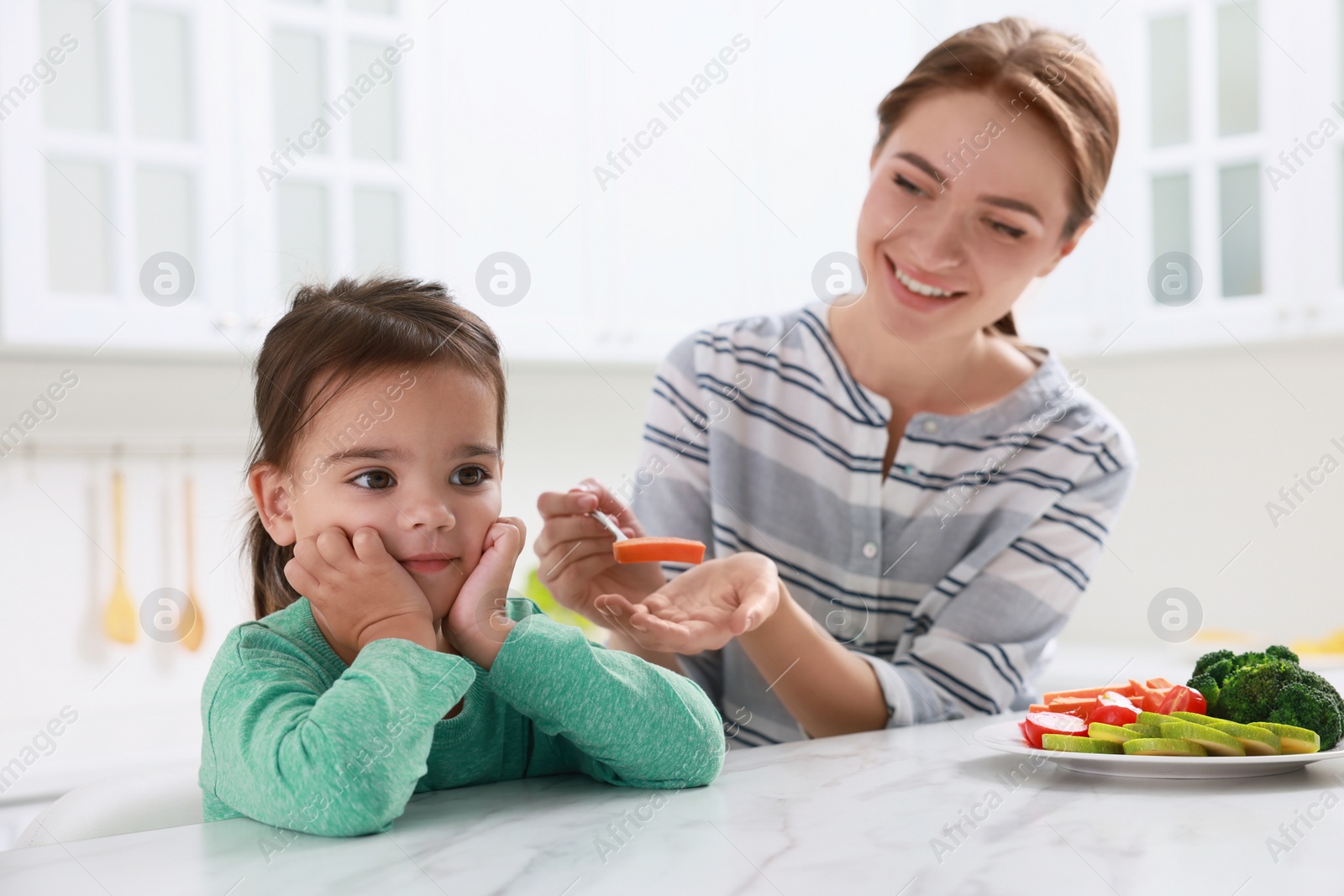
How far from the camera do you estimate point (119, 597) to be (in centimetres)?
242

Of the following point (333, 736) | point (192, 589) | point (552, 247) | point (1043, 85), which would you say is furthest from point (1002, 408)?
point (192, 589)

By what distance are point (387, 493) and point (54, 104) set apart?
69.2 inches

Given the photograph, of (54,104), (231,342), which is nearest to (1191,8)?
(231,342)

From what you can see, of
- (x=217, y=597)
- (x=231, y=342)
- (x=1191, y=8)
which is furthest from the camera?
(x=1191, y=8)

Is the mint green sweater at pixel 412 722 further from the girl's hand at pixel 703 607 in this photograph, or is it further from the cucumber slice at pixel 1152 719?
the cucumber slice at pixel 1152 719

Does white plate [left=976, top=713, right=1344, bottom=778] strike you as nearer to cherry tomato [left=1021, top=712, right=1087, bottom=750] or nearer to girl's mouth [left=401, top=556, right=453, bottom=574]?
cherry tomato [left=1021, top=712, right=1087, bottom=750]

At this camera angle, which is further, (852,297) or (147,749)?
(147,749)

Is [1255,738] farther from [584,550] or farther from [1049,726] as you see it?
[584,550]

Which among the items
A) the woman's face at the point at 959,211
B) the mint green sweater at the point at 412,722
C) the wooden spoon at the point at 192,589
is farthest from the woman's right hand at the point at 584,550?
the wooden spoon at the point at 192,589

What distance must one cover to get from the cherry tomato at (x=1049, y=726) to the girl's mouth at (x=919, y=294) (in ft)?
2.02

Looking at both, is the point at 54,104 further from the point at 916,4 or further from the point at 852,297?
the point at 916,4

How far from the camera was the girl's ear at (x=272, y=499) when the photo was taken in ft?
3.05

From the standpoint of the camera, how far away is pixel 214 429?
2.55m

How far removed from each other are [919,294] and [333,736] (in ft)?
3.08
